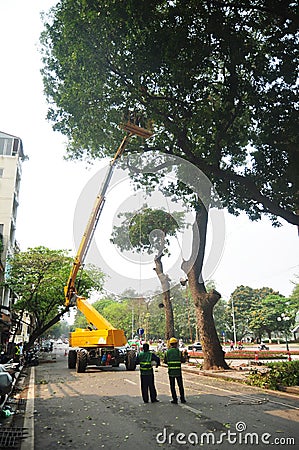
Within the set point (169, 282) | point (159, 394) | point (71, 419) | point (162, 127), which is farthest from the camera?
point (169, 282)

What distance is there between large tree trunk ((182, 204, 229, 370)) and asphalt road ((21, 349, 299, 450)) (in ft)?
21.7

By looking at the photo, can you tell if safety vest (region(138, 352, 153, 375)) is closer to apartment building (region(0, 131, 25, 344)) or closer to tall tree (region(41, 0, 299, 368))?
tall tree (region(41, 0, 299, 368))

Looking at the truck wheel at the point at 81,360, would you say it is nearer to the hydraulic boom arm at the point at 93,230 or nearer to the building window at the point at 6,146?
the hydraulic boom arm at the point at 93,230

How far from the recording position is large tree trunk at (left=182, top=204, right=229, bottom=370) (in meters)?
17.3

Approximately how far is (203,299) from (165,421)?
11096 millimetres

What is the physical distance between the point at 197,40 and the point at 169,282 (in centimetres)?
1330

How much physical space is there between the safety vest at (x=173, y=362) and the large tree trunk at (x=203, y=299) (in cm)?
872

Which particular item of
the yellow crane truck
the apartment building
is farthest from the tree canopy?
the apartment building

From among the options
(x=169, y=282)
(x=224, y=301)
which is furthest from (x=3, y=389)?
(x=224, y=301)

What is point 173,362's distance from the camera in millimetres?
8797

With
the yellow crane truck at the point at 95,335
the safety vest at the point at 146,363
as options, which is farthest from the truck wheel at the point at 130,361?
the safety vest at the point at 146,363

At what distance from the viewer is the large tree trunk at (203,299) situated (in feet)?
56.7

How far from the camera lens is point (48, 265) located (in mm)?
29672

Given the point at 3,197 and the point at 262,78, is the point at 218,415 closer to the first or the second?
the point at 262,78
